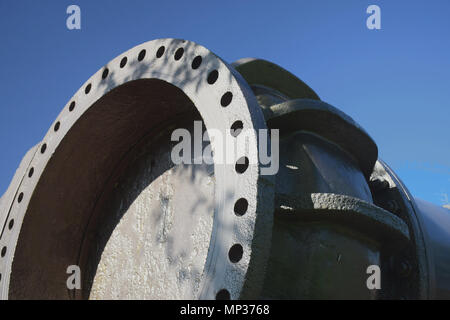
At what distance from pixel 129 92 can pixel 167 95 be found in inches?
7.1

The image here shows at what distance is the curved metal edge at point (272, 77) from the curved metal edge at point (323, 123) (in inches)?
17.3

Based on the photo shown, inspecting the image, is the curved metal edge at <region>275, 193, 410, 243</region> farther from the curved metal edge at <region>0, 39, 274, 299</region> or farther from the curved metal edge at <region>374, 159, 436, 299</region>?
the curved metal edge at <region>374, 159, 436, 299</region>

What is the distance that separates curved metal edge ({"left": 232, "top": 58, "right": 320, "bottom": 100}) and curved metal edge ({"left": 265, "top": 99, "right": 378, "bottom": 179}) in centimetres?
44

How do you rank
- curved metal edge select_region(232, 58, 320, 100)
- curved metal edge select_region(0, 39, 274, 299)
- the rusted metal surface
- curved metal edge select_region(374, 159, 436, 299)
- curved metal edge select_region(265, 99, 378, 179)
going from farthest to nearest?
curved metal edge select_region(232, 58, 320, 100) → curved metal edge select_region(374, 159, 436, 299) → curved metal edge select_region(265, 99, 378, 179) → the rusted metal surface → curved metal edge select_region(0, 39, 274, 299)

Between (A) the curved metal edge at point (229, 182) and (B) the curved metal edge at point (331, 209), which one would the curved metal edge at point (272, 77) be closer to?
(A) the curved metal edge at point (229, 182)

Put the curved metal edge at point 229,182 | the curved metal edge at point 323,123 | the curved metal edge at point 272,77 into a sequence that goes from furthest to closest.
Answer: the curved metal edge at point 272,77
the curved metal edge at point 323,123
the curved metal edge at point 229,182

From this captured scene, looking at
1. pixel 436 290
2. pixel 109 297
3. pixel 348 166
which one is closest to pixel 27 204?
pixel 109 297

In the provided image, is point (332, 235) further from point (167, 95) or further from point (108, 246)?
point (108, 246)

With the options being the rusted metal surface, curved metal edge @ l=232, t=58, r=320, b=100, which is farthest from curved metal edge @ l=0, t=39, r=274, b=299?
curved metal edge @ l=232, t=58, r=320, b=100

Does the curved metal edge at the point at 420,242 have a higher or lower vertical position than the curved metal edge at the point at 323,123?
lower

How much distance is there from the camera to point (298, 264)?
5.57ft

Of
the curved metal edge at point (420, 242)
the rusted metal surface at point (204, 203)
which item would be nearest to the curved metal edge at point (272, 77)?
the rusted metal surface at point (204, 203)

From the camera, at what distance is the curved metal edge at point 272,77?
7.68ft

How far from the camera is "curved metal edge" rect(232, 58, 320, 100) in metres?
2.34
